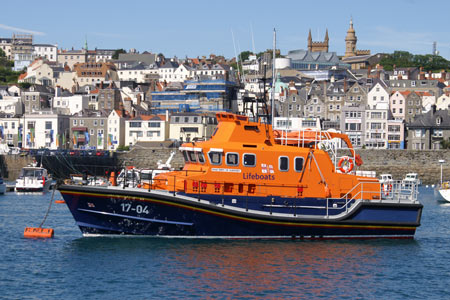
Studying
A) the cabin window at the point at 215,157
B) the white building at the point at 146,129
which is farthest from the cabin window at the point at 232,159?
the white building at the point at 146,129

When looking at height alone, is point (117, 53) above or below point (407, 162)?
above

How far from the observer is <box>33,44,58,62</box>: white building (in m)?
190

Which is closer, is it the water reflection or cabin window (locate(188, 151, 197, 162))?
the water reflection

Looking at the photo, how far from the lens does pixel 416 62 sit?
6476 inches

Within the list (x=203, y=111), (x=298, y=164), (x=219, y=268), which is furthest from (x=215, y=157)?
(x=203, y=111)

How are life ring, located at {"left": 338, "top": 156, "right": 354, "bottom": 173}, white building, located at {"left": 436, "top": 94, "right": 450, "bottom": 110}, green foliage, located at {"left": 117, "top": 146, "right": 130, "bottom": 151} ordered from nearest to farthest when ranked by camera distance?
1. life ring, located at {"left": 338, "top": 156, "right": 354, "bottom": 173}
2. green foliage, located at {"left": 117, "top": 146, "right": 130, "bottom": 151}
3. white building, located at {"left": 436, "top": 94, "right": 450, "bottom": 110}

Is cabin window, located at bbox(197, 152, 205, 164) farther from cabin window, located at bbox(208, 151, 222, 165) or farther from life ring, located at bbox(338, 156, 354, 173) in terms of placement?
life ring, located at bbox(338, 156, 354, 173)

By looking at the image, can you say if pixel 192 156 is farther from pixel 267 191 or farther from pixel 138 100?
pixel 138 100

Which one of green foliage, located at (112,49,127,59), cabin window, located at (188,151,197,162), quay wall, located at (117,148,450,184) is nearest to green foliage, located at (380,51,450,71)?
green foliage, located at (112,49,127,59)

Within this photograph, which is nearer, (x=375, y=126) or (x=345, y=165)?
(x=345, y=165)


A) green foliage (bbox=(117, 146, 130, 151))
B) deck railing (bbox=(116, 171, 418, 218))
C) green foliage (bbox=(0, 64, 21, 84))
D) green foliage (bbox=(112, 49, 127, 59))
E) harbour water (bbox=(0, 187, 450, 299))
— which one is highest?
green foliage (bbox=(112, 49, 127, 59))

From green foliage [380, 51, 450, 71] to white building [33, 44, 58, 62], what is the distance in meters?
82.0

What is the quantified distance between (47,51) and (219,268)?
177837 mm

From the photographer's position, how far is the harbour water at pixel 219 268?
19.7 m
